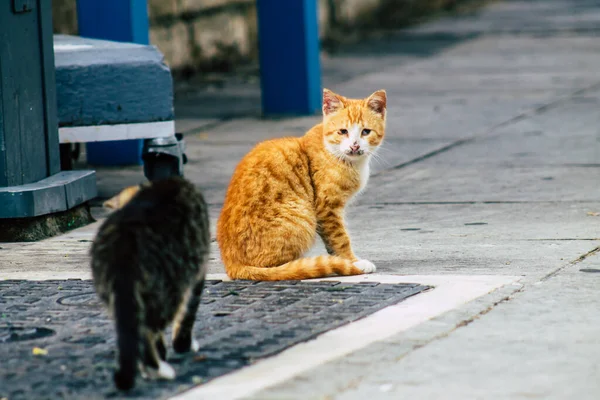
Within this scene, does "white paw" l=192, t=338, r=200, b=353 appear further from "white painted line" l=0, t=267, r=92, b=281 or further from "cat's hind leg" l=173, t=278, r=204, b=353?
"white painted line" l=0, t=267, r=92, b=281

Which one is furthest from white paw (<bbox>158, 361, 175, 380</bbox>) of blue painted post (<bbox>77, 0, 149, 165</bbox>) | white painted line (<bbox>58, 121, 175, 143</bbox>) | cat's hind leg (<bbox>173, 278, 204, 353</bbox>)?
blue painted post (<bbox>77, 0, 149, 165</bbox>)

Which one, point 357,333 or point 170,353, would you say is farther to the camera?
point 357,333

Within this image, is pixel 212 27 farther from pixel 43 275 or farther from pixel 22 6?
pixel 43 275

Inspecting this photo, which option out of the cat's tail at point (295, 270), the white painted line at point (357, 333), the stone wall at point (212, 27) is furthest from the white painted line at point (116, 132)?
the stone wall at point (212, 27)

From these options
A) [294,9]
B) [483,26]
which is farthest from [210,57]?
[483,26]

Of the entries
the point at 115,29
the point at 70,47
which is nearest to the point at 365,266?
the point at 70,47

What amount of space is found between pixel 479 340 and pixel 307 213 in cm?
165

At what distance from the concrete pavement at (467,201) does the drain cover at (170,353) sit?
343mm

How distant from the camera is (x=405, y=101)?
13.2 m

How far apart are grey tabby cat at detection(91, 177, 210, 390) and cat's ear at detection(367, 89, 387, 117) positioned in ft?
7.41

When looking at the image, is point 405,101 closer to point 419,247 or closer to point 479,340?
point 419,247

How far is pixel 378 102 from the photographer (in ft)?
22.5

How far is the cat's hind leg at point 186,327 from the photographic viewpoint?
4714 mm

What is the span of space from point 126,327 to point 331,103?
2958 millimetres
